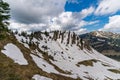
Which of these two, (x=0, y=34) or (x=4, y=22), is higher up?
(x=4, y=22)

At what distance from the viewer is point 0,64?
5750 centimetres

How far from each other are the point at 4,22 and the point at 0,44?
120 ft

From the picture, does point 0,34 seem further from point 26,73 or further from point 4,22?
point 26,73

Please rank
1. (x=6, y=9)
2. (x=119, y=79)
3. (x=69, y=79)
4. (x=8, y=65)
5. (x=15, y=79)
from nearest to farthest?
(x=15, y=79) < (x=6, y=9) < (x=8, y=65) < (x=69, y=79) < (x=119, y=79)

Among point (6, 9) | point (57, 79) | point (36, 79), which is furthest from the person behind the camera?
point (57, 79)

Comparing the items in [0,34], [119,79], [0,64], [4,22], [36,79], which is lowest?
[119,79]

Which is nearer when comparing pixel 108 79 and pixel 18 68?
pixel 18 68

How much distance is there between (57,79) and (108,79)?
2705 inches

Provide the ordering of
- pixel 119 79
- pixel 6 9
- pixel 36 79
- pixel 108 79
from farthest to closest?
pixel 119 79 < pixel 108 79 < pixel 36 79 < pixel 6 9

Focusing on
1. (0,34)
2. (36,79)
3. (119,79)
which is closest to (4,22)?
(0,34)

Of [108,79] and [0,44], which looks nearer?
[0,44]

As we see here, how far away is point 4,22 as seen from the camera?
45.1 metres

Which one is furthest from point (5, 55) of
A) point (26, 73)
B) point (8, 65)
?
point (26, 73)

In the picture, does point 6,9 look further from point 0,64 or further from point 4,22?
point 0,64
